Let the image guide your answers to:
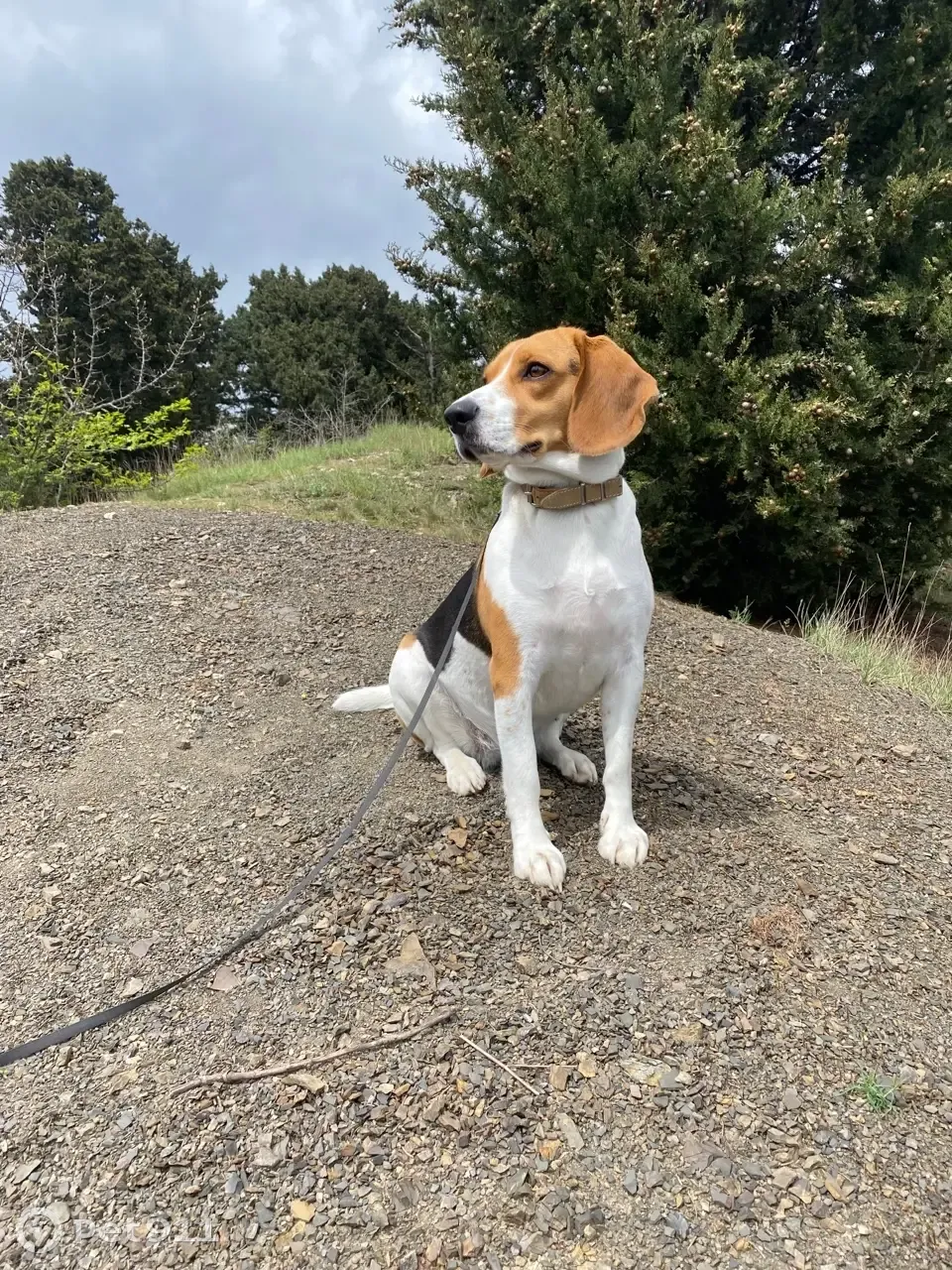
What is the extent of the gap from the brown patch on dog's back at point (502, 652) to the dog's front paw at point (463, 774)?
756mm

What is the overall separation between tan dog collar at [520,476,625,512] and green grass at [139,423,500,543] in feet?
15.6

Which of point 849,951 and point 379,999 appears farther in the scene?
point 849,951

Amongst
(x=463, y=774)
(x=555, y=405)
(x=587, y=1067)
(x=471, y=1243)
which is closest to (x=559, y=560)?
(x=555, y=405)

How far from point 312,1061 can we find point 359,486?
7.73m

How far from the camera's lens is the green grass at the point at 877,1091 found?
211cm

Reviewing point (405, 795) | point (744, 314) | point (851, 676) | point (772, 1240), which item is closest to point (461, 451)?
point (405, 795)

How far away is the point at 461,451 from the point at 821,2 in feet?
Result: 24.1

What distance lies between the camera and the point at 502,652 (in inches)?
108

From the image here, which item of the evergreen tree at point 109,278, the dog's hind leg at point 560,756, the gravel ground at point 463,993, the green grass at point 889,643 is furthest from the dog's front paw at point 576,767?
the evergreen tree at point 109,278

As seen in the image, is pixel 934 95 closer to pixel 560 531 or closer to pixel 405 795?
pixel 560 531

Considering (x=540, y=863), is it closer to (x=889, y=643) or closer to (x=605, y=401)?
(x=605, y=401)

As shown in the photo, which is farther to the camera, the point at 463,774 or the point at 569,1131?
the point at 463,774

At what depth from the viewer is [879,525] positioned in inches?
270

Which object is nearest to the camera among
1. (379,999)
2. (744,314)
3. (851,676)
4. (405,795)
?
(379,999)
